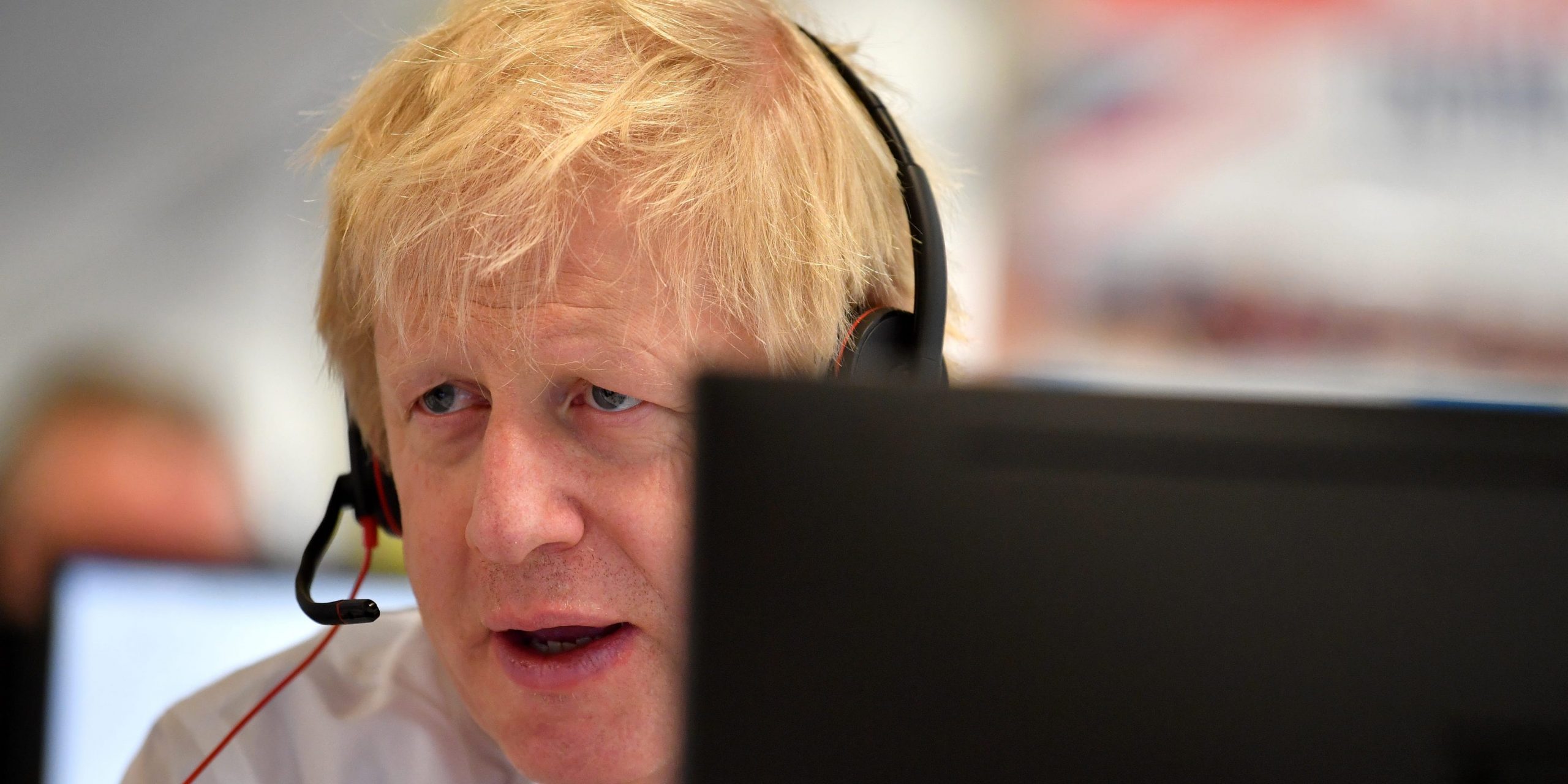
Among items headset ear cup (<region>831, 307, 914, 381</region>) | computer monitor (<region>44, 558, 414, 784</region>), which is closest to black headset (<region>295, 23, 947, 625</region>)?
headset ear cup (<region>831, 307, 914, 381</region>)

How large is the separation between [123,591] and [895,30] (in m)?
1.37

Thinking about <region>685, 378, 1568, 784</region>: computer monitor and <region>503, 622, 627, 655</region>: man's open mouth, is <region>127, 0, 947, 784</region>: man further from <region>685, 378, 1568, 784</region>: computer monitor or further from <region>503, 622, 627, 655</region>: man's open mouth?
<region>685, 378, 1568, 784</region>: computer monitor

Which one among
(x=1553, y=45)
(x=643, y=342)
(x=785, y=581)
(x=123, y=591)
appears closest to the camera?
(x=785, y=581)

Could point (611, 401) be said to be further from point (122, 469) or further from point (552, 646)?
point (122, 469)

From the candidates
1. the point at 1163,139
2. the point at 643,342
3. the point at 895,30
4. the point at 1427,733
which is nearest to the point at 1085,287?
the point at 1163,139

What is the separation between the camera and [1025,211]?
195 cm

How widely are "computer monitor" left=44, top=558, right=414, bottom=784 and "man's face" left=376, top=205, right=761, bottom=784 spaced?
0.62m

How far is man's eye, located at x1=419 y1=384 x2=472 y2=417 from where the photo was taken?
0.81 metres

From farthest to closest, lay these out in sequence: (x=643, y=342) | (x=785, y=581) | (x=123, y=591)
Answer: (x=123, y=591) < (x=643, y=342) < (x=785, y=581)

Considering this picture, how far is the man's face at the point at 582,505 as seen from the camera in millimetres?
730

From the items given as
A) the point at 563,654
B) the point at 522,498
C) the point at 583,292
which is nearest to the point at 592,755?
the point at 563,654

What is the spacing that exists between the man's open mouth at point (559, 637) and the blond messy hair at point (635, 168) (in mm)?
203

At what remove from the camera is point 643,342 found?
2.43 ft

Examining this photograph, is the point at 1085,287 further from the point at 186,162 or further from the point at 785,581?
the point at 785,581
